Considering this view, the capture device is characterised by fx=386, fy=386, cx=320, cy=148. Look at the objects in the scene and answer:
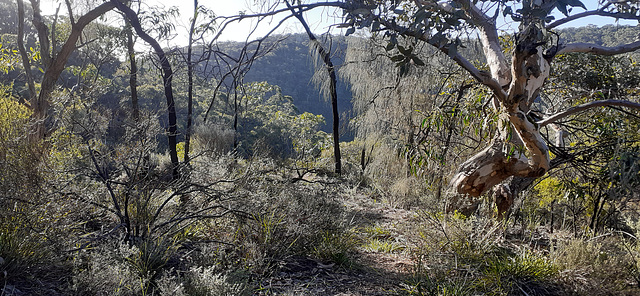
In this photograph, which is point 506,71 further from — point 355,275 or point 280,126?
point 280,126

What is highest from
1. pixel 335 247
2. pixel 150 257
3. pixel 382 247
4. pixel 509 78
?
pixel 509 78

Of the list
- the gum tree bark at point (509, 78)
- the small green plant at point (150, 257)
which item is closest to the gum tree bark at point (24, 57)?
the small green plant at point (150, 257)

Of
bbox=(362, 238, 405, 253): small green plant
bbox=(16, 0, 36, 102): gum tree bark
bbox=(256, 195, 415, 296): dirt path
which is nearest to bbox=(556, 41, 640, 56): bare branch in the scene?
bbox=(256, 195, 415, 296): dirt path

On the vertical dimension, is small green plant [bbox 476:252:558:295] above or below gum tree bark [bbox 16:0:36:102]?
below

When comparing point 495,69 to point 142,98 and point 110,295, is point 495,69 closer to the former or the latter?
point 110,295

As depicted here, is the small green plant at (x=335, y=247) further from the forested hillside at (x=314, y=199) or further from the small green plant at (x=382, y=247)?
the small green plant at (x=382, y=247)

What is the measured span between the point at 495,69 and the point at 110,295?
3683 mm

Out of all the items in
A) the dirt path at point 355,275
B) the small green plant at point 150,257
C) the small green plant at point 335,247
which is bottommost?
the dirt path at point 355,275

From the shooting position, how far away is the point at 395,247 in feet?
16.0

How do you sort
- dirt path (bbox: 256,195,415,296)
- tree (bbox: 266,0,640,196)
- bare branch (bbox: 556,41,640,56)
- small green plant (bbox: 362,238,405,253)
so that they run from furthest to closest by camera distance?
small green plant (bbox: 362,238,405,253) < bare branch (bbox: 556,41,640,56) < dirt path (bbox: 256,195,415,296) < tree (bbox: 266,0,640,196)

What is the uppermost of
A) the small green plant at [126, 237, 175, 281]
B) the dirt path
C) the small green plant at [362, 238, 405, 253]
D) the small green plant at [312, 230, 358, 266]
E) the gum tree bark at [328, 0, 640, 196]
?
the gum tree bark at [328, 0, 640, 196]

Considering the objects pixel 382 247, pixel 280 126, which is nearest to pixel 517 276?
pixel 382 247

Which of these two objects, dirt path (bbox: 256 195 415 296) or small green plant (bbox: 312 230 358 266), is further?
small green plant (bbox: 312 230 358 266)

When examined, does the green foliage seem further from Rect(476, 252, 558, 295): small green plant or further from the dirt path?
Rect(476, 252, 558, 295): small green plant
